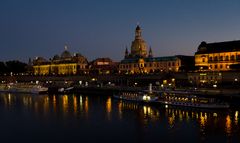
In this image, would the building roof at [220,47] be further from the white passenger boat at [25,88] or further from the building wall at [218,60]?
the white passenger boat at [25,88]

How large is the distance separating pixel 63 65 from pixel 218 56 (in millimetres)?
80586

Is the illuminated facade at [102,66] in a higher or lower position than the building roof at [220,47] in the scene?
lower

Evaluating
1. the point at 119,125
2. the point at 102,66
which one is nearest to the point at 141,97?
the point at 119,125

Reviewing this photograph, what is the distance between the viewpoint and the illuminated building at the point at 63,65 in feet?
524

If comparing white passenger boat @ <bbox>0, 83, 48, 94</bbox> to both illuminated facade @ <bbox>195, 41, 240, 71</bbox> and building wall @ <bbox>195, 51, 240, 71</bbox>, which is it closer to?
illuminated facade @ <bbox>195, 41, 240, 71</bbox>

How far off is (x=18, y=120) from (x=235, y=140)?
3003 centimetres

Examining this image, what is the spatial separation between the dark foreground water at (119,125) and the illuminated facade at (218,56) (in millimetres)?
49834

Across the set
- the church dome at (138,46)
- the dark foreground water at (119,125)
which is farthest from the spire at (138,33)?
the dark foreground water at (119,125)

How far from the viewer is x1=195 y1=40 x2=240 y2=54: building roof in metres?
104

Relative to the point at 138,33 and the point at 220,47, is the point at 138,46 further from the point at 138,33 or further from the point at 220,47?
the point at 220,47

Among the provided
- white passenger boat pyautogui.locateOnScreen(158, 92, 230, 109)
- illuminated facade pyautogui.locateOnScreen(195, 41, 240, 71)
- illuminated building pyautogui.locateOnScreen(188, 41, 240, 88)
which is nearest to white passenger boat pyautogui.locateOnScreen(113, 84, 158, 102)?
white passenger boat pyautogui.locateOnScreen(158, 92, 230, 109)

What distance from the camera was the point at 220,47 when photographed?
357 ft

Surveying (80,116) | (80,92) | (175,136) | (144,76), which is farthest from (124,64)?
(175,136)

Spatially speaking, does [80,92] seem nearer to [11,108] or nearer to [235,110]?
[11,108]
